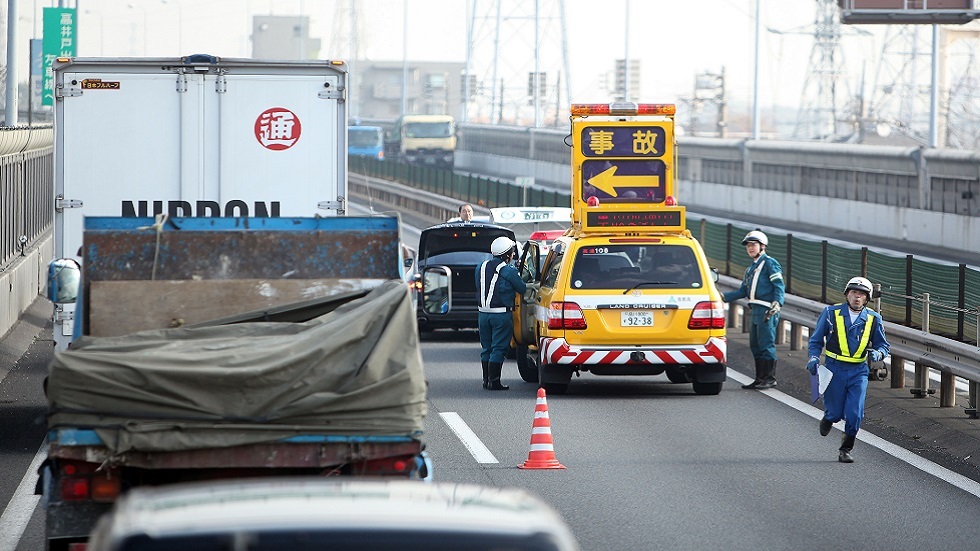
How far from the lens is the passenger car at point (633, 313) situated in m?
16.3

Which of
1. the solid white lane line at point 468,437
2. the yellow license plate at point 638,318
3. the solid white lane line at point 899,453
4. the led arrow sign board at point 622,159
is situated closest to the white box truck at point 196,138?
the solid white lane line at point 468,437

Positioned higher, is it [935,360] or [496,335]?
[935,360]

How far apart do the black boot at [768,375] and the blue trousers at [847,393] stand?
454 cm

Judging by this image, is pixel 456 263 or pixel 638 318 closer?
pixel 638 318

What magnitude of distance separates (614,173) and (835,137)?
62.9 meters

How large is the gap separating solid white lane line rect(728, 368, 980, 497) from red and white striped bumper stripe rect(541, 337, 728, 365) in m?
0.94

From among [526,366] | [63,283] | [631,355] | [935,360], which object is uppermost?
[63,283]

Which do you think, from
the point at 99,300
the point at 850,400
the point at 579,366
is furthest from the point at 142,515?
the point at 579,366

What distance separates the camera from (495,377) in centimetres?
1717

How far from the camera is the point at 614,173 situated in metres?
24.2

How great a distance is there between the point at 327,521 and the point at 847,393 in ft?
30.4

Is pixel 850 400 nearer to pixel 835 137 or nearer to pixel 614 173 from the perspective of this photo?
pixel 614 173

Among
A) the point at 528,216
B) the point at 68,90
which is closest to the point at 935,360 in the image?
the point at 68,90

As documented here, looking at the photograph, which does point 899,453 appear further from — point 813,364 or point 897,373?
point 897,373
